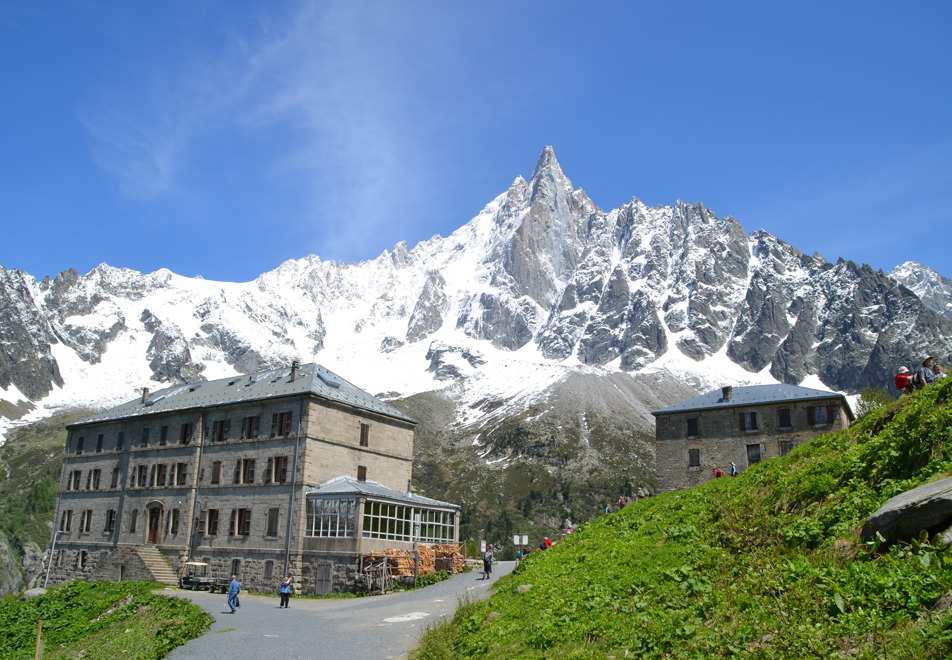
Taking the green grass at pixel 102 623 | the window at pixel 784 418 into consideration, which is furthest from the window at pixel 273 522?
the window at pixel 784 418

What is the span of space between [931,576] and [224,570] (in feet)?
157

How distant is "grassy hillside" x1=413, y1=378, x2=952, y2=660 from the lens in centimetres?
1141

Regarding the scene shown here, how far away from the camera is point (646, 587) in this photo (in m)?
17.0

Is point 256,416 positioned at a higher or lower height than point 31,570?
higher

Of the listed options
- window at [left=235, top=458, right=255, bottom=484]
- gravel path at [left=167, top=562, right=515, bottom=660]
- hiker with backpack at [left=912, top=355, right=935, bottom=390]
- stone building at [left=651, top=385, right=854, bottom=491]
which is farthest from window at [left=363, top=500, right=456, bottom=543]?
hiker with backpack at [left=912, top=355, right=935, bottom=390]

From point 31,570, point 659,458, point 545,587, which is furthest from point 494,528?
point 545,587

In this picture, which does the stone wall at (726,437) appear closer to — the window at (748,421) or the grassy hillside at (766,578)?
the window at (748,421)

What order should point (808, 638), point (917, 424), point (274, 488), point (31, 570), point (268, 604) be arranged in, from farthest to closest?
point (31, 570), point (274, 488), point (268, 604), point (917, 424), point (808, 638)

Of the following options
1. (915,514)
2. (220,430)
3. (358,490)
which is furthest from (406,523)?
(915,514)

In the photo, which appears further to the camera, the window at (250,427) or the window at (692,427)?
the window at (692,427)

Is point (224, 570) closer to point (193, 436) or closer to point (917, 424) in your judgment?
point (193, 436)

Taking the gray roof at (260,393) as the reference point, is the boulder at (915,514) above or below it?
below

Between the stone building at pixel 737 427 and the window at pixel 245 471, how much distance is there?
29.9 meters

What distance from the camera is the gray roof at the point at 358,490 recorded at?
46.2 meters
